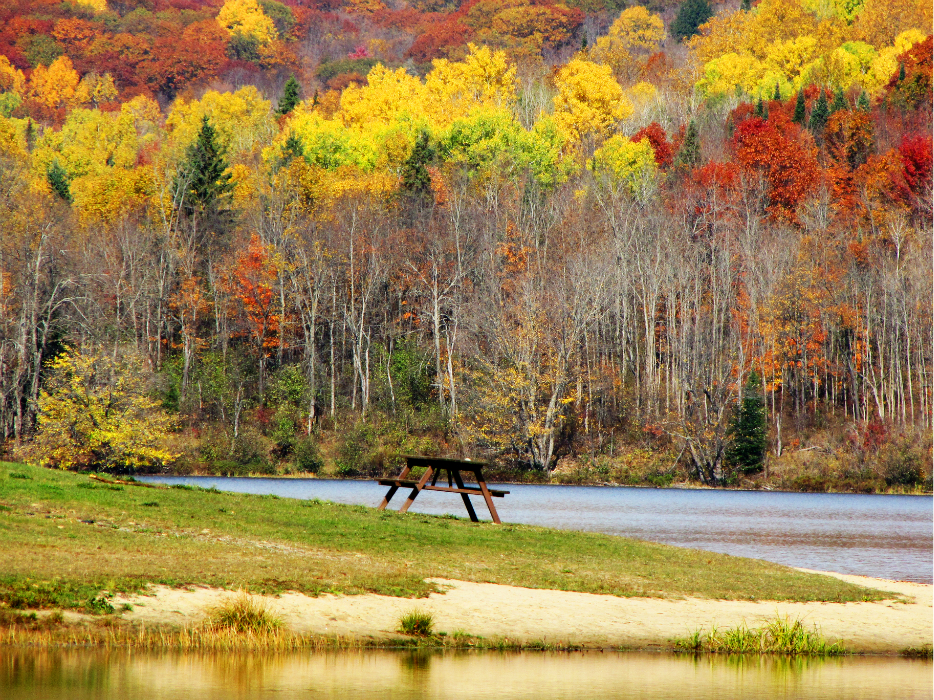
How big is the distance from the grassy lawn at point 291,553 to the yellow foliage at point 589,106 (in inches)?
2932

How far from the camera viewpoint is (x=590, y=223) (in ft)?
254

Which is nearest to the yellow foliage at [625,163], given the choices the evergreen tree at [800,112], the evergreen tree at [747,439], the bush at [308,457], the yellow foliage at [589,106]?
the yellow foliage at [589,106]

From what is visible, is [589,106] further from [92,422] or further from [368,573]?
[368,573]

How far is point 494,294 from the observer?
70438 mm

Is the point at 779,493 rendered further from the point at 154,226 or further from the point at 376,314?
the point at 154,226

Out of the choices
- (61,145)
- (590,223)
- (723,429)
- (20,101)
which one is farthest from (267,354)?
(20,101)

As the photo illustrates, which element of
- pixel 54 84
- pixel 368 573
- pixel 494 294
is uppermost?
pixel 54 84

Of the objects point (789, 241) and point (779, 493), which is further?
point (789, 241)

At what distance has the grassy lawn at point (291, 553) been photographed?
1748 cm

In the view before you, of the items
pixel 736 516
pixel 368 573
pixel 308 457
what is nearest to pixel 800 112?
pixel 308 457

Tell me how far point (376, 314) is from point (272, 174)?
13.1m

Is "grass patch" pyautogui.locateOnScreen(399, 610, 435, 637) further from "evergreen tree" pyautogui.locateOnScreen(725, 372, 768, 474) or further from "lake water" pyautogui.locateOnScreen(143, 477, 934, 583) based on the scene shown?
"evergreen tree" pyautogui.locateOnScreen(725, 372, 768, 474)

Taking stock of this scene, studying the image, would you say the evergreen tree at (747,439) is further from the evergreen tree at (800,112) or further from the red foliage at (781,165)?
the evergreen tree at (800,112)

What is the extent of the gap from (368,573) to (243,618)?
11.9 feet
